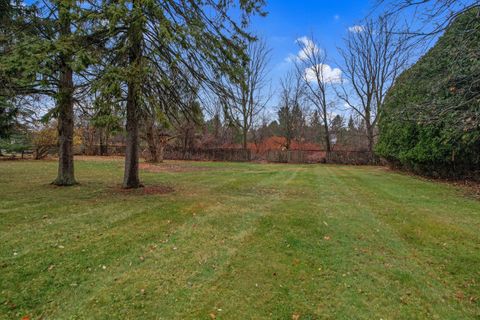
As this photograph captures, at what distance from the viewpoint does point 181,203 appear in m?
6.01

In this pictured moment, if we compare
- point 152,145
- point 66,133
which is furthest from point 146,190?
point 152,145

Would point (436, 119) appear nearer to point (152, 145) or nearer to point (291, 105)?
point (152, 145)

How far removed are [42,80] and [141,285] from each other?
5.26 metres

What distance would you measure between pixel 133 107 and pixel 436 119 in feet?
20.0

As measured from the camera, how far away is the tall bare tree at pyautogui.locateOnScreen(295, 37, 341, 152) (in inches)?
1066

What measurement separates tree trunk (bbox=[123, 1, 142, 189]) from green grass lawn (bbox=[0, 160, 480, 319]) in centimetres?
139

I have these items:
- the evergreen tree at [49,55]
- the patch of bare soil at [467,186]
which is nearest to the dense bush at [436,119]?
the patch of bare soil at [467,186]

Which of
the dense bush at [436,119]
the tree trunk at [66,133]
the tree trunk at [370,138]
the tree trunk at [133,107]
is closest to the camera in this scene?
the dense bush at [436,119]

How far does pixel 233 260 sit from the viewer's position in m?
3.36

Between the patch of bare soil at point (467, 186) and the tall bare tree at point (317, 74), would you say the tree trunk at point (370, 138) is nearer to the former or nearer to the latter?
the tall bare tree at point (317, 74)

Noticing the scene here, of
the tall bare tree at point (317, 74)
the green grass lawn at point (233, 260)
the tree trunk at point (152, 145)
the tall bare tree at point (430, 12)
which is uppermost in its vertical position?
the tall bare tree at point (317, 74)

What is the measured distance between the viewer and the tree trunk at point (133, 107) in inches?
220

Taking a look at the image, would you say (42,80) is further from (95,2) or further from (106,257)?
(106,257)

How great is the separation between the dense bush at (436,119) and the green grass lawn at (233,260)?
78.2 inches
